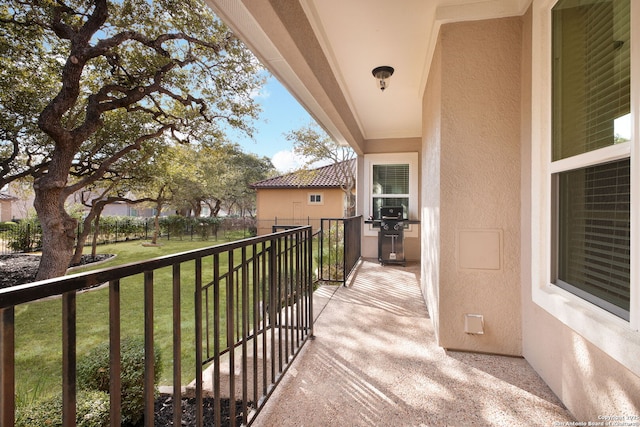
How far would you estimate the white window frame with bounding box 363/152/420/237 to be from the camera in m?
5.76

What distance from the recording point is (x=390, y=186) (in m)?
5.97

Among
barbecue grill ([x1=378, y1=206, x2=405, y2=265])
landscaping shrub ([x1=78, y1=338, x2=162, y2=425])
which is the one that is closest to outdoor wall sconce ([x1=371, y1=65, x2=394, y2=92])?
barbecue grill ([x1=378, y1=206, x2=405, y2=265])

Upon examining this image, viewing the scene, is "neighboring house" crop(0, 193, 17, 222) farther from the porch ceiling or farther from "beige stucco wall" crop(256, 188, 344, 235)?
the porch ceiling

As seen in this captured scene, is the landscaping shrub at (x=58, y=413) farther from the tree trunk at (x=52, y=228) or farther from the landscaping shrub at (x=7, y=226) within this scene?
the landscaping shrub at (x=7, y=226)

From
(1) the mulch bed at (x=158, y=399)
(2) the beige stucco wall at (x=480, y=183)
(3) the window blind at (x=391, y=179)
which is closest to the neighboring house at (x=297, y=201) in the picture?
(1) the mulch bed at (x=158, y=399)

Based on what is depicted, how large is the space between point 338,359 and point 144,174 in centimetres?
849

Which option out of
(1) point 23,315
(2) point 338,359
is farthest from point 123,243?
(2) point 338,359

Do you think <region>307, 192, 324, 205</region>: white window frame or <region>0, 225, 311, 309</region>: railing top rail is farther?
<region>307, 192, 324, 205</region>: white window frame

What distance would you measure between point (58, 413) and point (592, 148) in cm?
277

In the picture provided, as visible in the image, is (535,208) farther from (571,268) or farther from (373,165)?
(373,165)

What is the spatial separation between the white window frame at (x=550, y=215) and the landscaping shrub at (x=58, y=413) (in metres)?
2.20

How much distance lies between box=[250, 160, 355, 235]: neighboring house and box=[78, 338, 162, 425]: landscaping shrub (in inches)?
474

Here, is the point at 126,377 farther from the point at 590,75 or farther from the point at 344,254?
the point at 344,254

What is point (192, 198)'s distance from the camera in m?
15.6
